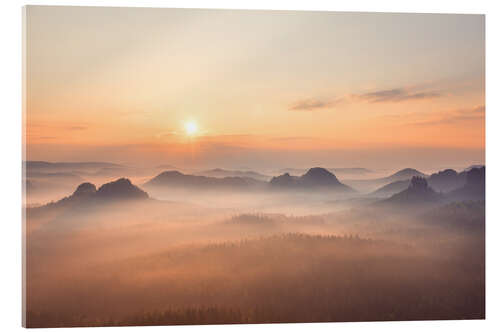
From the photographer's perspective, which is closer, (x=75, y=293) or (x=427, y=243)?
(x=75, y=293)

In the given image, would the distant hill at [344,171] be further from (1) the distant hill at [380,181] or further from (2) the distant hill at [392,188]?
(2) the distant hill at [392,188]

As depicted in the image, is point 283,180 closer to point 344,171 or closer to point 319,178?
point 319,178

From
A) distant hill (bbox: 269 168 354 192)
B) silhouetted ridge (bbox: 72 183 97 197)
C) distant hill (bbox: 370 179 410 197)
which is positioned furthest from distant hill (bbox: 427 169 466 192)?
silhouetted ridge (bbox: 72 183 97 197)

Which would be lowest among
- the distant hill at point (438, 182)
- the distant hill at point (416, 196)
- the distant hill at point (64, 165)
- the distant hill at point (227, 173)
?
the distant hill at point (416, 196)

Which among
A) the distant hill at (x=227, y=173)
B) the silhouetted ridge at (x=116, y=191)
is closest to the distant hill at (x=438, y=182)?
the distant hill at (x=227, y=173)

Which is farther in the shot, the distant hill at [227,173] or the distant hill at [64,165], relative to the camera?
the distant hill at [227,173]
